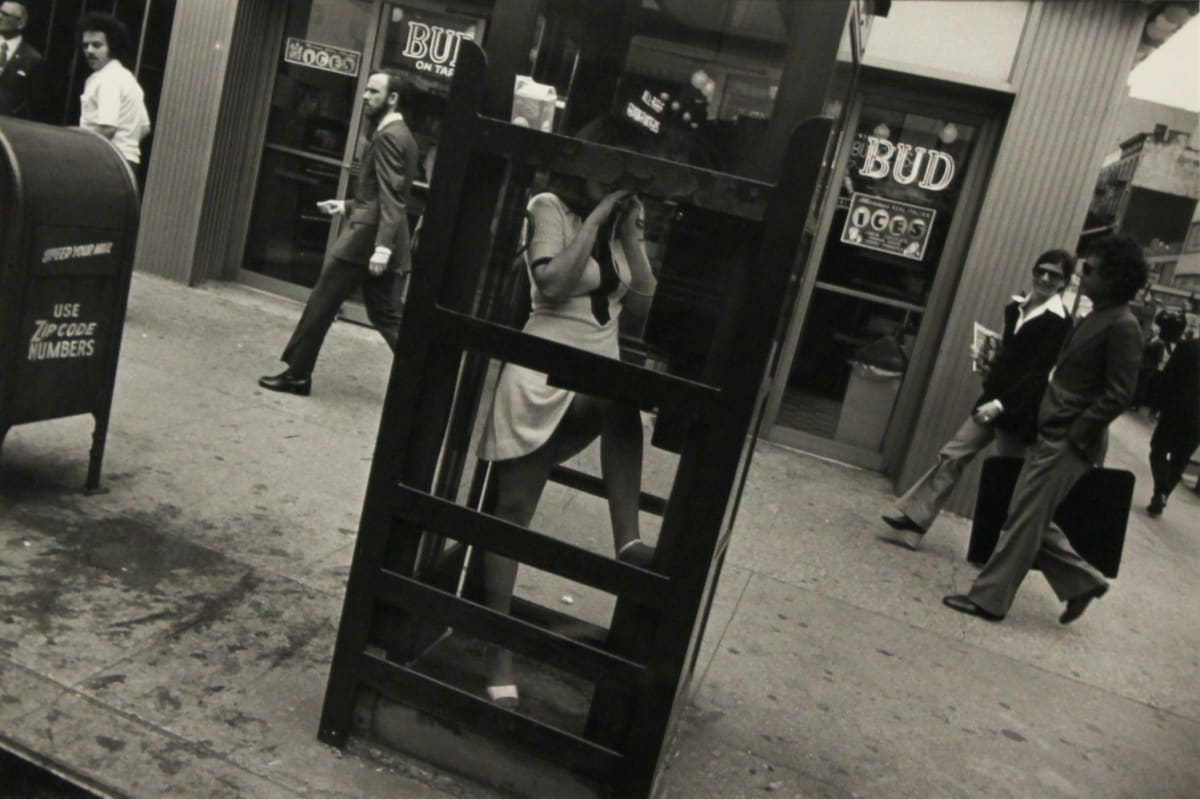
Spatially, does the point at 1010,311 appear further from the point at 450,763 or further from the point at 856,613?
the point at 450,763

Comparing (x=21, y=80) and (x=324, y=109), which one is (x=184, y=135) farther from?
(x=21, y=80)

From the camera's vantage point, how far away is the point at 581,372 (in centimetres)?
290

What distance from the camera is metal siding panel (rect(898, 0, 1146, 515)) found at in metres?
7.52

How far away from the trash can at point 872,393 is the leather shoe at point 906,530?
1762 millimetres

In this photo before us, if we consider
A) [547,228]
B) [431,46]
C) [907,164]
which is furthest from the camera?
[431,46]

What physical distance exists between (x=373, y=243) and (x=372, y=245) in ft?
0.05

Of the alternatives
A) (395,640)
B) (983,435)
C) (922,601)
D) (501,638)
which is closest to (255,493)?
(395,640)

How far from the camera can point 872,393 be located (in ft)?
28.5

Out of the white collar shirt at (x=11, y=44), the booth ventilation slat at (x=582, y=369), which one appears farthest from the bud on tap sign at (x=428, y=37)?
the booth ventilation slat at (x=582, y=369)

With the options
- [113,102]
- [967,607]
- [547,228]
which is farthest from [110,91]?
[967,607]

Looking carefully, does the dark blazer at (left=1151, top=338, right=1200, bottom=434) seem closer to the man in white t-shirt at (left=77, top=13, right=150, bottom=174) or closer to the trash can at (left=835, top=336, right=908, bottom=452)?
the trash can at (left=835, top=336, right=908, bottom=452)

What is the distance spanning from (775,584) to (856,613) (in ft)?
1.40

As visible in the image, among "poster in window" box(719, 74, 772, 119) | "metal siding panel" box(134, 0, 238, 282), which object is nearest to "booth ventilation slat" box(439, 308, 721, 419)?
"poster in window" box(719, 74, 772, 119)

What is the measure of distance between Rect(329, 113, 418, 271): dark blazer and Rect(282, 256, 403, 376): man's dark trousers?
0.27 feet
